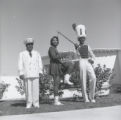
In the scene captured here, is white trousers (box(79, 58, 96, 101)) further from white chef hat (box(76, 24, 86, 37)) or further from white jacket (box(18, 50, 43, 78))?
white jacket (box(18, 50, 43, 78))

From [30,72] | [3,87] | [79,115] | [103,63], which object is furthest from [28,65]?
[103,63]

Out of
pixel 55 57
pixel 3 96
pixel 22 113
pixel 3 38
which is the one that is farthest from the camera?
pixel 3 96

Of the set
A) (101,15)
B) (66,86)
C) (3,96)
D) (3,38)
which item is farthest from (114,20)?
(3,96)

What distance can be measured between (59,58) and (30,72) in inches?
29.5

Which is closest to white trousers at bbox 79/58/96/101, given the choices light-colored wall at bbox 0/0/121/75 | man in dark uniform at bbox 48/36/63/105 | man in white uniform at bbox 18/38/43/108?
man in dark uniform at bbox 48/36/63/105

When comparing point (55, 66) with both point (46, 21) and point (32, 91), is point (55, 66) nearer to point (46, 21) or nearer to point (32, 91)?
point (32, 91)

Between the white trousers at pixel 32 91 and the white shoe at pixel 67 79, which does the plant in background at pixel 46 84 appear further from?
the white trousers at pixel 32 91

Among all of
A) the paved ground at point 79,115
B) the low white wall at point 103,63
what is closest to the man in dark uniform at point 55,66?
the paved ground at point 79,115

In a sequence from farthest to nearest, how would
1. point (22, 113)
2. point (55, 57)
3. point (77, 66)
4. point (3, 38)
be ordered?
point (3, 38)
point (77, 66)
point (55, 57)
point (22, 113)

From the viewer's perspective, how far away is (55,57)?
809cm

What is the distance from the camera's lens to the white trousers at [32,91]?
25.7 ft

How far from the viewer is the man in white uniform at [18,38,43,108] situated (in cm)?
781

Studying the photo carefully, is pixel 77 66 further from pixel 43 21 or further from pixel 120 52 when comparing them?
pixel 120 52

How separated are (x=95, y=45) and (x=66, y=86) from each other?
119 inches
